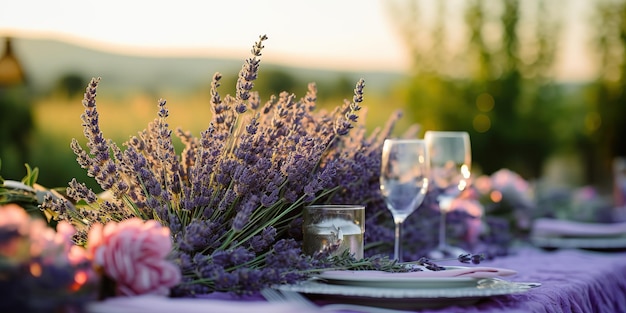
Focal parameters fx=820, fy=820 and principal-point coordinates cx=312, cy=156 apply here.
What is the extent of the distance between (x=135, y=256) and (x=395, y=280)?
0.39 meters

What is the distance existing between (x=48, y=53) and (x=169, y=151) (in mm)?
7022

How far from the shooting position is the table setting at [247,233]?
1036 millimetres

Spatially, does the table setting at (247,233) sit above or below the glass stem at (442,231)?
above

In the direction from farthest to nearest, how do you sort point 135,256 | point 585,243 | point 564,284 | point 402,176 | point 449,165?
point 585,243 < point 449,165 < point 402,176 < point 564,284 < point 135,256

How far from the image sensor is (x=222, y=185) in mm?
1454

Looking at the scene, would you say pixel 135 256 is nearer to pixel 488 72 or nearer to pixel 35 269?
pixel 35 269

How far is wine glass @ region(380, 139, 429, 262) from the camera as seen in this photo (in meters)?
1.73

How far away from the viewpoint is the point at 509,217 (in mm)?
3133

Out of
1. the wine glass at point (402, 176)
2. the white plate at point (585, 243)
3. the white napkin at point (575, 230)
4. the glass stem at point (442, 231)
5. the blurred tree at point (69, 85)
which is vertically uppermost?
the blurred tree at point (69, 85)

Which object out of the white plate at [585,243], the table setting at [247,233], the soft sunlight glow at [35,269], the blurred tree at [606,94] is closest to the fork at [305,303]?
the table setting at [247,233]

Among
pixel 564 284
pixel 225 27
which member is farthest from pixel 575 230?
pixel 225 27

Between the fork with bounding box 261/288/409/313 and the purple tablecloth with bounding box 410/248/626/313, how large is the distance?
85mm

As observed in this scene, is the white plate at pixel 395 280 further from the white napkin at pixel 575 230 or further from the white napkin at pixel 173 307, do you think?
the white napkin at pixel 575 230

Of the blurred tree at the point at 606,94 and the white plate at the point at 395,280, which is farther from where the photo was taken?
the blurred tree at the point at 606,94
